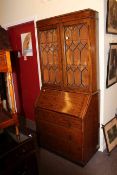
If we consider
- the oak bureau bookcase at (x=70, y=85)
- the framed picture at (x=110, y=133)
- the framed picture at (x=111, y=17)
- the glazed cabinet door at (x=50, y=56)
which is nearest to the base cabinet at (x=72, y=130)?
the oak bureau bookcase at (x=70, y=85)

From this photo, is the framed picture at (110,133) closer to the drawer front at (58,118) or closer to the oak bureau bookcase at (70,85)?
the oak bureau bookcase at (70,85)

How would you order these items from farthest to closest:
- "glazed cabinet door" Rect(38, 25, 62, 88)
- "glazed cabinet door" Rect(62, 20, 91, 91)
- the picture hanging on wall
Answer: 1. the picture hanging on wall
2. "glazed cabinet door" Rect(38, 25, 62, 88)
3. "glazed cabinet door" Rect(62, 20, 91, 91)

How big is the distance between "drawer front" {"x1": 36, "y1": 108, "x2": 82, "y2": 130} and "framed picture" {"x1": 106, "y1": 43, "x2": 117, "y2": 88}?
29.0 inches

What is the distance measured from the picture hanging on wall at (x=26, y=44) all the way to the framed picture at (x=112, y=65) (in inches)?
58.4

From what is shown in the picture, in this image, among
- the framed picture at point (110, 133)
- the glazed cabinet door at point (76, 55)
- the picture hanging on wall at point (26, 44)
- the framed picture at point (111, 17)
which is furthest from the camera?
the picture hanging on wall at point (26, 44)

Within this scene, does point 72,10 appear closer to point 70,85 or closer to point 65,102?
point 70,85

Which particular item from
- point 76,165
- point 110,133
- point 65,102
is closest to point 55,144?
point 76,165

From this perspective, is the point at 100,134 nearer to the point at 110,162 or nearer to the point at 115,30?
the point at 110,162

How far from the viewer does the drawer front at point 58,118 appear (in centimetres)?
234

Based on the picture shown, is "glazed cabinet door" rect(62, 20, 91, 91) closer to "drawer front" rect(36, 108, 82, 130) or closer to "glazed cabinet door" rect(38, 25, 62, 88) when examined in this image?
"glazed cabinet door" rect(38, 25, 62, 88)

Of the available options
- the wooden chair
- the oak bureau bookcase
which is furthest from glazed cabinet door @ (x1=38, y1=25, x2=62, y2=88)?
the wooden chair

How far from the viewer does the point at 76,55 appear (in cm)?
238

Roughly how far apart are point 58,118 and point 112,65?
111 cm

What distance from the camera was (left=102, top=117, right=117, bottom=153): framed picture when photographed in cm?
264
